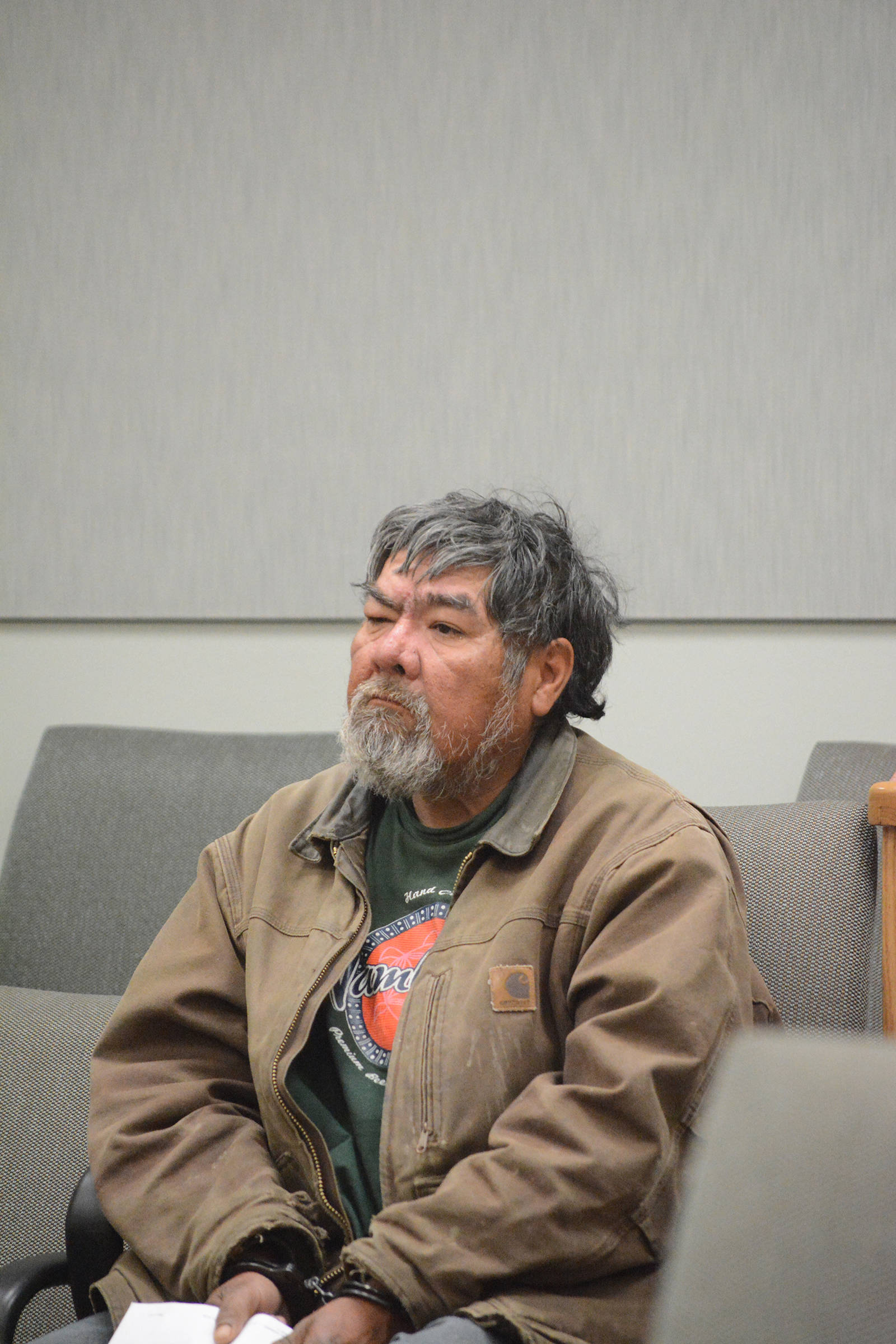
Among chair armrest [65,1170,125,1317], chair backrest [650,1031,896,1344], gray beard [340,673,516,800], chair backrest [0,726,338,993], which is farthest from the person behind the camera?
chair backrest [0,726,338,993]

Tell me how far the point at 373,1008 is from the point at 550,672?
506 mm

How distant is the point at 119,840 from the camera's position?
2.38 metres

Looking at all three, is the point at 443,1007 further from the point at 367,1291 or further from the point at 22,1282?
the point at 22,1282

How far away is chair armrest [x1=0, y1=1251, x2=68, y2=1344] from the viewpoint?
4.31 ft

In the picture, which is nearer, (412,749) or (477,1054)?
(477,1054)

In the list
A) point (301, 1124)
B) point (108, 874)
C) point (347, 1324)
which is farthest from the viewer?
point (108, 874)

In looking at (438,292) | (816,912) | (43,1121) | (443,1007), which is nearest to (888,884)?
(816,912)

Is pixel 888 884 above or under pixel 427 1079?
→ above

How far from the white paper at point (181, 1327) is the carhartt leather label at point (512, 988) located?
40 centimetres

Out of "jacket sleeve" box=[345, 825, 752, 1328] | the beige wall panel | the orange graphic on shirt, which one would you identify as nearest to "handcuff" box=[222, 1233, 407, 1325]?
"jacket sleeve" box=[345, 825, 752, 1328]

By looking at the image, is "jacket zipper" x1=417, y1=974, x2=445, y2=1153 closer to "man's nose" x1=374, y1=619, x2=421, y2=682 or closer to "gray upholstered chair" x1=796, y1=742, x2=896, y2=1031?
"man's nose" x1=374, y1=619, x2=421, y2=682

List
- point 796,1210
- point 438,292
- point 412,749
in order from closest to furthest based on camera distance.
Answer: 1. point 796,1210
2. point 412,749
3. point 438,292

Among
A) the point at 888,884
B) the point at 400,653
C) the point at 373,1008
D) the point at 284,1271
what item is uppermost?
the point at 400,653

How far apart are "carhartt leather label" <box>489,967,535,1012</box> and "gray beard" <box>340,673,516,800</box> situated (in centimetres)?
29
